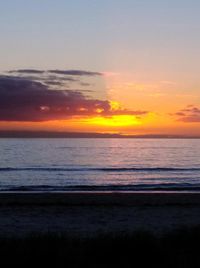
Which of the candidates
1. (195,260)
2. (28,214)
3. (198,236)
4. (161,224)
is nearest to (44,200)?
(28,214)

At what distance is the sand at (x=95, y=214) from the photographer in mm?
16617

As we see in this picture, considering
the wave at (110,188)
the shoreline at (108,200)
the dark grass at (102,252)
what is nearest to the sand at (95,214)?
the shoreline at (108,200)

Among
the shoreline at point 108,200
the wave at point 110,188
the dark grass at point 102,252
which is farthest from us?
the wave at point 110,188

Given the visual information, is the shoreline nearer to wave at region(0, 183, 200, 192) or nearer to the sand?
the sand

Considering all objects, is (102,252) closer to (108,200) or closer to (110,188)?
(108,200)

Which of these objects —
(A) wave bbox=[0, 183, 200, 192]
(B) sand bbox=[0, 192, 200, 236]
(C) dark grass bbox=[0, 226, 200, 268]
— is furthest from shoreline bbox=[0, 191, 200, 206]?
(C) dark grass bbox=[0, 226, 200, 268]

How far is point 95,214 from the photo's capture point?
2069 cm

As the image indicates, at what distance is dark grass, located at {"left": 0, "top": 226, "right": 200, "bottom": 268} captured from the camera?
870 cm

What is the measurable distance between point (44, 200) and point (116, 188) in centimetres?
1118

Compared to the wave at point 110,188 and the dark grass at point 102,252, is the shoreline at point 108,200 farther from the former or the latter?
the dark grass at point 102,252

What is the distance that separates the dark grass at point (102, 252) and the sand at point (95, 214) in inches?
116

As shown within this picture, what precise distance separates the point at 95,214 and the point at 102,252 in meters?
11.4

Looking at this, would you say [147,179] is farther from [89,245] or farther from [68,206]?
[89,245]

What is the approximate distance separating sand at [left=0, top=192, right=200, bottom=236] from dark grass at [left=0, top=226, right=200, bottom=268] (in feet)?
9.67
